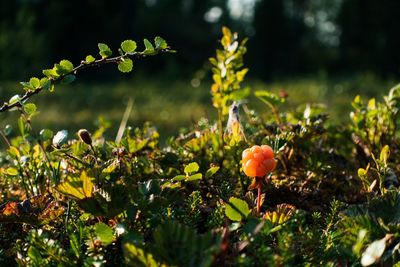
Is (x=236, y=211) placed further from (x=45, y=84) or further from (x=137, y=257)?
(x=45, y=84)

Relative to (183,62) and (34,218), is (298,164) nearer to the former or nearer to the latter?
(34,218)

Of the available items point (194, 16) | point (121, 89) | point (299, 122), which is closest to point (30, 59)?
point (121, 89)

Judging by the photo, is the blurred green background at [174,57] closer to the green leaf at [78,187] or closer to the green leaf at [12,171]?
the green leaf at [12,171]

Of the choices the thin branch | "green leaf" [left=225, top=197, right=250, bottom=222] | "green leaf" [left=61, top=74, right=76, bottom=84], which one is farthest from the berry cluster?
"green leaf" [left=61, top=74, right=76, bottom=84]

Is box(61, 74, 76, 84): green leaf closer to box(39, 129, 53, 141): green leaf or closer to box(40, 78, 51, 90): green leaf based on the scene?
box(40, 78, 51, 90): green leaf

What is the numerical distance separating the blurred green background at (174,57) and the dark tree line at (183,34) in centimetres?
4

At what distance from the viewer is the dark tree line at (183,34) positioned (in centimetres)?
1664

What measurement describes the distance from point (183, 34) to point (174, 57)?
505 centimetres

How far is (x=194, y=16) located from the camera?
3778 centimetres

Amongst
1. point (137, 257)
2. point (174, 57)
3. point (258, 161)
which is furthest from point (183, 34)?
point (137, 257)

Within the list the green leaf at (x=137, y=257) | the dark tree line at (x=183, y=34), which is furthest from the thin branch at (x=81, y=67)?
the dark tree line at (x=183, y=34)

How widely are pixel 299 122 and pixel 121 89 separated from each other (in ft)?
34.7

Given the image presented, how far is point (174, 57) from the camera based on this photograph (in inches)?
1038

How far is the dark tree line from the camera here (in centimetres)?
1664
